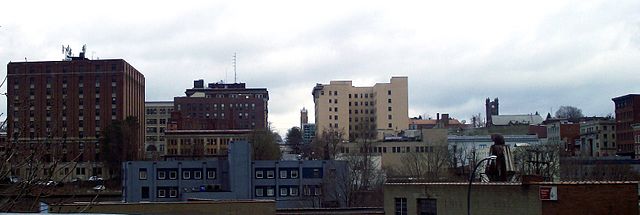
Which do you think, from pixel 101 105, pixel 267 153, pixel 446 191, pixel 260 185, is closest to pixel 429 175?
pixel 260 185

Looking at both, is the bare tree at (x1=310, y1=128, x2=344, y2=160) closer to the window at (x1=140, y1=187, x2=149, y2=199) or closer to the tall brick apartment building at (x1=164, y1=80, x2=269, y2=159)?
the tall brick apartment building at (x1=164, y1=80, x2=269, y2=159)

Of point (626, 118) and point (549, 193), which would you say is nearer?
point (549, 193)

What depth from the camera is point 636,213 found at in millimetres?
31094

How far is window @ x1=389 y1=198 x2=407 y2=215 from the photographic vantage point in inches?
1636

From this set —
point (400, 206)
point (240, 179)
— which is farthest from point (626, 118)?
point (400, 206)

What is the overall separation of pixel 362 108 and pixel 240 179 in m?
95.1

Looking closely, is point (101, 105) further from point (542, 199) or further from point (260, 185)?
point (542, 199)

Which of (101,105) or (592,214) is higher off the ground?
(101,105)

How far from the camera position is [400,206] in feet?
138

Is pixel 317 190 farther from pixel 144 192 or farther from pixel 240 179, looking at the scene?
pixel 144 192

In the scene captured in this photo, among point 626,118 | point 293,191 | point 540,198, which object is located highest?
point 626,118

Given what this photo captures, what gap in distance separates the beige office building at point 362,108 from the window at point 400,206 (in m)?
107

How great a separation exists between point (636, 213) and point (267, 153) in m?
77.2

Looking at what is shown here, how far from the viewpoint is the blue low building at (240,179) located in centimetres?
7369
